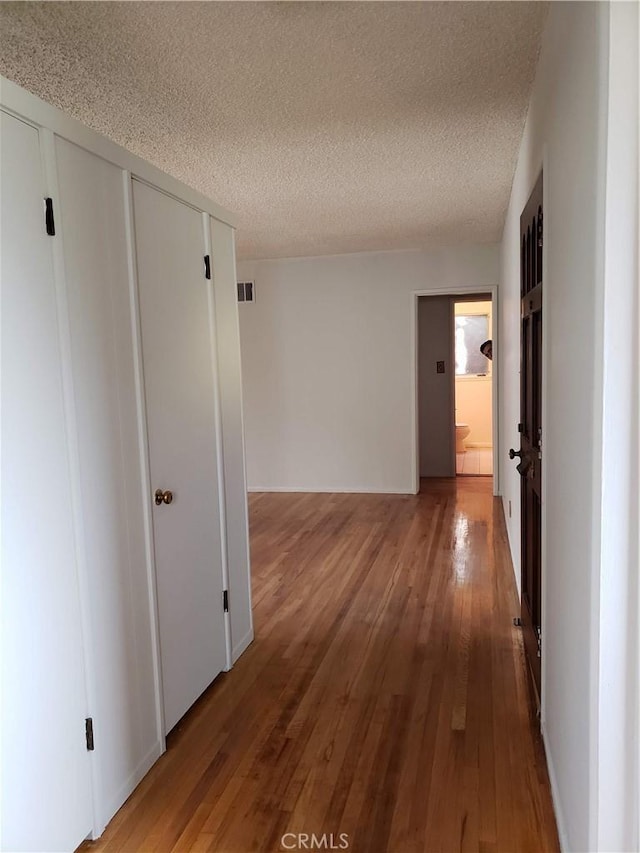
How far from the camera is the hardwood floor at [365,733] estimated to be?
1.82 m

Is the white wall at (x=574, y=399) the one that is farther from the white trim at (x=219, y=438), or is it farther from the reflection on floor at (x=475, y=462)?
the reflection on floor at (x=475, y=462)

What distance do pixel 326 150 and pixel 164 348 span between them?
1.63m

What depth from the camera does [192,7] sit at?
6.12 ft

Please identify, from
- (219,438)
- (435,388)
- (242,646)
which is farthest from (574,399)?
(435,388)

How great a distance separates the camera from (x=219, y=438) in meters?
2.77

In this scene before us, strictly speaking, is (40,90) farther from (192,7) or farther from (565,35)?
(565,35)

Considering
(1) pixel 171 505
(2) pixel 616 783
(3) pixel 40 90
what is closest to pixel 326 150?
(3) pixel 40 90

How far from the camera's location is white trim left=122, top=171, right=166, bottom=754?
6.82ft

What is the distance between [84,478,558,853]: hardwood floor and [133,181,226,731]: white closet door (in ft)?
0.91

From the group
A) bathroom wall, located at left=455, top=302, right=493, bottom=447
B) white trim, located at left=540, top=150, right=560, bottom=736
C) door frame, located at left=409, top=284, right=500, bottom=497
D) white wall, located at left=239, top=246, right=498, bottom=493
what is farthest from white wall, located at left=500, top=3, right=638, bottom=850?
bathroom wall, located at left=455, top=302, right=493, bottom=447

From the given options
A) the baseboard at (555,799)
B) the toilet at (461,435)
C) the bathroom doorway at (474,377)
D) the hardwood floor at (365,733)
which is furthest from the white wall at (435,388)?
the baseboard at (555,799)

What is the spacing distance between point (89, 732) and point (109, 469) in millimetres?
780

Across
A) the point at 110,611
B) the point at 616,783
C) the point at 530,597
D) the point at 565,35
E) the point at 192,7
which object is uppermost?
the point at 192,7

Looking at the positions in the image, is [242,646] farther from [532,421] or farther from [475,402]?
[475,402]
